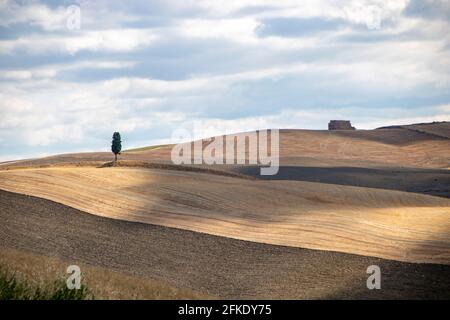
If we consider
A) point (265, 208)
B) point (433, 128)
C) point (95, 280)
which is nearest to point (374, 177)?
point (265, 208)

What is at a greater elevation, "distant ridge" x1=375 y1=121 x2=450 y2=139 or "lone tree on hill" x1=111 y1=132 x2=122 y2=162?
"distant ridge" x1=375 y1=121 x2=450 y2=139

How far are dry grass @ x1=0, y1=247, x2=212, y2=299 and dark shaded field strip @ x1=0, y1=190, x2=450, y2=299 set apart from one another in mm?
3169

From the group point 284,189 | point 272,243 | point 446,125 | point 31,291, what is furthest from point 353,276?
point 446,125

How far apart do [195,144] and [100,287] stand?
84515 millimetres

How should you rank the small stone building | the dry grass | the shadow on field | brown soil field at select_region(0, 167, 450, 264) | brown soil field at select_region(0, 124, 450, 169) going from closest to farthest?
the dry grass, brown soil field at select_region(0, 167, 450, 264), the shadow on field, brown soil field at select_region(0, 124, 450, 169), the small stone building

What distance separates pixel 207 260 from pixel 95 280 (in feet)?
28.0

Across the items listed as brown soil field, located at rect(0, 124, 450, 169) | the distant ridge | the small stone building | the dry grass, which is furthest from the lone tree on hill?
the small stone building

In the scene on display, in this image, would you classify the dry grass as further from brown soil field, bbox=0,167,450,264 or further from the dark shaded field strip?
brown soil field, bbox=0,167,450,264

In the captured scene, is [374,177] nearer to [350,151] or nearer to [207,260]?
[350,151]

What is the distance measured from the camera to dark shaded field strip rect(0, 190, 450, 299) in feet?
82.3

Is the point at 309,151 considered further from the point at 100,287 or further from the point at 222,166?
the point at 100,287

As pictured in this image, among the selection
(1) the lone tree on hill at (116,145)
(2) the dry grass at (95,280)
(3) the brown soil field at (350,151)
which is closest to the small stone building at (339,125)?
(3) the brown soil field at (350,151)

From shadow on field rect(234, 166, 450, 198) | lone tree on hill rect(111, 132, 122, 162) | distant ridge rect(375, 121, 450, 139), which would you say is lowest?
shadow on field rect(234, 166, 450, 198)

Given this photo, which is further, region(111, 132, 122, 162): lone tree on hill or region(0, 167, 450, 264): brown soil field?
region(111, 132, 122, 162): lone tree on hill
